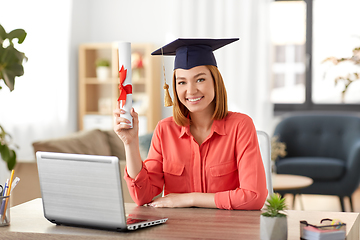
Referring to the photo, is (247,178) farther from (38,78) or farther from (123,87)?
(38,78)

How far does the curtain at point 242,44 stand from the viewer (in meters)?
5.24

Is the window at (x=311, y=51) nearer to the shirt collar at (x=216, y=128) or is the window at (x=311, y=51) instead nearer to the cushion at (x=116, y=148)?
the cushion at (x=116, y=148)

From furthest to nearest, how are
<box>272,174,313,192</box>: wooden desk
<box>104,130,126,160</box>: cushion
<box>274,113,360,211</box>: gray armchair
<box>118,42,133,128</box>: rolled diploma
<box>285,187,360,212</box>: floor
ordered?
<box>285,187,360,212</box>: floor
<box>274,113,360,211</box>: gray armchair
<box>104,130,126,160</box>: cushion
<box>272,174,313,192</box>: wooden desk
<box>118,42,133,128</box>: rolled diploma

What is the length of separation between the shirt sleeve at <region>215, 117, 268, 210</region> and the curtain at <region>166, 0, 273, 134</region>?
3.71 metres

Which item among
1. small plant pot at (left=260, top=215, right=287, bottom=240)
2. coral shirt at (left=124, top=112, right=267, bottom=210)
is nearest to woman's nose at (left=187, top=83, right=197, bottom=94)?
coral shirt at (left=124, top=112, right=267, bottom=210)

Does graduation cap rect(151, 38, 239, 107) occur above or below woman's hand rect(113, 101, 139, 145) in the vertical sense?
above

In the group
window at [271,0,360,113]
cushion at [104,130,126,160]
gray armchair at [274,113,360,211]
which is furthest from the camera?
window at [271,0,360,113]

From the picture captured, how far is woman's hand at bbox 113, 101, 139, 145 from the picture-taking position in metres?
1.27

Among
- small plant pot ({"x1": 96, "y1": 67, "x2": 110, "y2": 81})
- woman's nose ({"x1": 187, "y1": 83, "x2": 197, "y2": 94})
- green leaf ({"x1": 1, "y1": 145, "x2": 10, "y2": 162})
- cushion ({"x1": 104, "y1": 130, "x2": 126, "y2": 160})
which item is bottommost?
cushion ({"x1": 104, "y1": 130, "x2": 126, "y2": 160})

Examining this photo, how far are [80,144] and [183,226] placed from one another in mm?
2127

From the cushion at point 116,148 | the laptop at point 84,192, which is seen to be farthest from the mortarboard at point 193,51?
the cushion at point 116,148

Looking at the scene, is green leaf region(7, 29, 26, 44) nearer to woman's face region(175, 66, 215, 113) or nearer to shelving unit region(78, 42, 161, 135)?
woman's face region(175, 66, 215, 113)

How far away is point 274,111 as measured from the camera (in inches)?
221

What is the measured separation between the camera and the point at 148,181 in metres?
1.53
